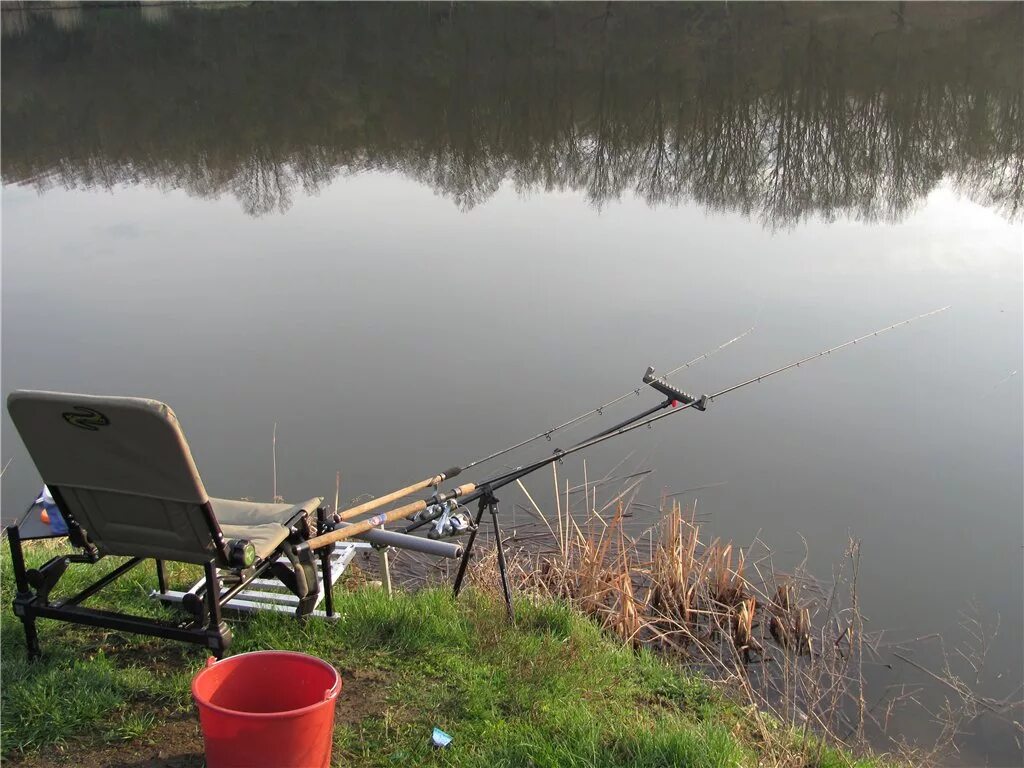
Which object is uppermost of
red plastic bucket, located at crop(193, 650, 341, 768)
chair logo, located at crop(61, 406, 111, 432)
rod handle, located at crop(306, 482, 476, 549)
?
chair logo, located at crop(61, 406, 111, 432)

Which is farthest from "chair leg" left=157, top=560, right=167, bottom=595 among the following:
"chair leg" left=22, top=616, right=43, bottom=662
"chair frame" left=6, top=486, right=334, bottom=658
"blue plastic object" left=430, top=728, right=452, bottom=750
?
"blue plastic object" left=430, top=728, right=452, bottom=750

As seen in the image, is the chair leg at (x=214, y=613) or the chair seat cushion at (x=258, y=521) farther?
the chair seat cushion at (x=258, y=521)

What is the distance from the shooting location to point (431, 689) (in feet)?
9.82

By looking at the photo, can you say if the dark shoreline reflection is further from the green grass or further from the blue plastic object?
the blue plastic object

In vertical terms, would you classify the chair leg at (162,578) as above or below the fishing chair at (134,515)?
below

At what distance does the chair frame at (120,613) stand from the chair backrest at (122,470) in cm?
4

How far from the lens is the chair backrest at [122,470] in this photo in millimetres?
2582

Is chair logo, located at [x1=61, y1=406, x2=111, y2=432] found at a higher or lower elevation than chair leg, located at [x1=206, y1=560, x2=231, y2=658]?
higher

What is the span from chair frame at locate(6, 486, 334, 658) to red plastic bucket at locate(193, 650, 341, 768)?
0.52 feet

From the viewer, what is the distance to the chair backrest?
258cm

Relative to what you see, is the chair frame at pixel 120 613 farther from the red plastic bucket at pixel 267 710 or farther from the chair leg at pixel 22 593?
the red plastic bucket at pixel 267 710

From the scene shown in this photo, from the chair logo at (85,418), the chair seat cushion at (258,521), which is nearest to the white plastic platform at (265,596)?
the chair seat cushion at (258,521)

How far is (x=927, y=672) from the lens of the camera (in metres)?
4.20

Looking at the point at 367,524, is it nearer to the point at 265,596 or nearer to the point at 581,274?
the point at 265,596
